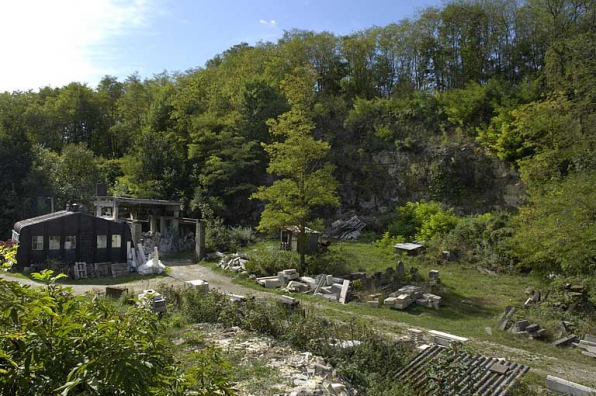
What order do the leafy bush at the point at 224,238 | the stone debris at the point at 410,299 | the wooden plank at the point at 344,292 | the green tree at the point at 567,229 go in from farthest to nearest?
the leafy bush at the point at 224,238 < the wooden plank at the point at 344,292 < the stone debris at the point at 410,299 < the green tree at the point at 567,229

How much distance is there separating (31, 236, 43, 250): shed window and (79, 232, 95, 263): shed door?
1.62 m

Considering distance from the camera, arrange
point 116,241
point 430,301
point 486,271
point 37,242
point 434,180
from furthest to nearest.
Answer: point 434,180 < point 116,241 < point 37,242 < point 486,271 < point 430,301

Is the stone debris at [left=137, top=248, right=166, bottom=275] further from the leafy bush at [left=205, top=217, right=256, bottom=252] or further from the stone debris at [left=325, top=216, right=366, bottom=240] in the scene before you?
the stone debris at [left=325, top=216, right=366, bottom=240]

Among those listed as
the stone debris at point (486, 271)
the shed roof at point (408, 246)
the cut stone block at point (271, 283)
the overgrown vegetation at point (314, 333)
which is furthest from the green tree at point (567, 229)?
the cut stone block at point (271, 283)

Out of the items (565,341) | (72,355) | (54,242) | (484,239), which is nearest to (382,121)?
(484,239)

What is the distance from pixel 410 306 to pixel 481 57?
986 inches

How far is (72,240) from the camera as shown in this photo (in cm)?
1856

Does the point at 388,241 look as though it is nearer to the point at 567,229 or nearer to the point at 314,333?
the point at 567,229

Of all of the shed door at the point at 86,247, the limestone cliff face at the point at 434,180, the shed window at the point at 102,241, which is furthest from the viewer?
the limestone cliff face at the point at 434,180

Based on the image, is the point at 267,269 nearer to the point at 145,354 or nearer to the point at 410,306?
the point at 410,306

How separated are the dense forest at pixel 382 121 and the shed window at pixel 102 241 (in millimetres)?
7502

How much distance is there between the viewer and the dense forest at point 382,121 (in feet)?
77.1

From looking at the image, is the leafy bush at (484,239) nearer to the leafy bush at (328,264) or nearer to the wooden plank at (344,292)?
the leafy bush at (328,264)

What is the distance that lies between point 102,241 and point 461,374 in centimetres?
1709
